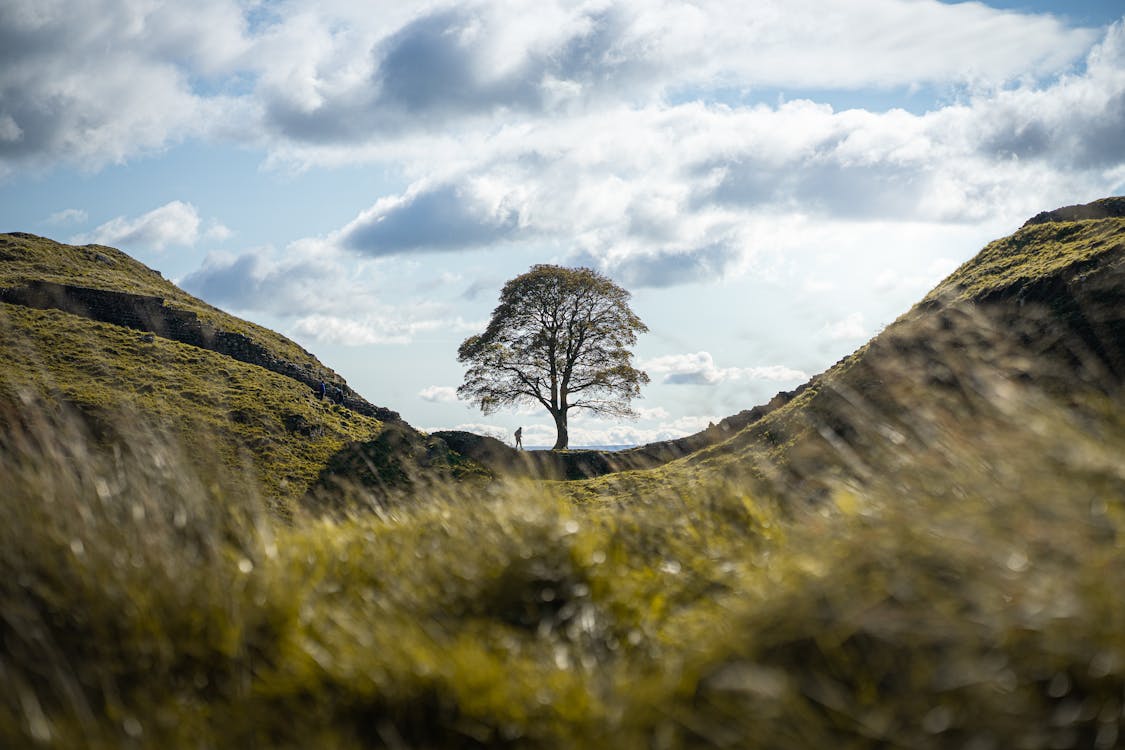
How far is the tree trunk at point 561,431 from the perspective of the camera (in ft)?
151

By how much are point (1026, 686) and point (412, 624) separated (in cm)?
304

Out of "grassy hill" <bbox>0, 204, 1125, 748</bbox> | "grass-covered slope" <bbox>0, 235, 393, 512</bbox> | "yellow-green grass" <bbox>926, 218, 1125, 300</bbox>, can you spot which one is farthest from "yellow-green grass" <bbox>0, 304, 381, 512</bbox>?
"yellow-green grass" <bbox>926, 218, 1125, 300</bbox>

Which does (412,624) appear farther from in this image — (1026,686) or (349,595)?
(1026,686)

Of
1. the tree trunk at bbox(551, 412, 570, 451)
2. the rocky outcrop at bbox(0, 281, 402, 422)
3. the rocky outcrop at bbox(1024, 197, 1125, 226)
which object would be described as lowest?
the tree trunk at bbox(551, 412, 570, 451)

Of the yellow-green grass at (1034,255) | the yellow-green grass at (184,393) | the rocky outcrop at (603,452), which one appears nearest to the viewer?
the yellow-green grass at (1034,255)

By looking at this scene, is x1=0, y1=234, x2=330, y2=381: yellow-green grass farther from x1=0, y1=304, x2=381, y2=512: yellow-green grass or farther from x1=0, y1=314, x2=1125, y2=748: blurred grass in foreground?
x1=0, y1=314, x2=1125, y2=748: blurred grass in foreground

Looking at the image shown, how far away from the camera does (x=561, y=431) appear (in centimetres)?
4612

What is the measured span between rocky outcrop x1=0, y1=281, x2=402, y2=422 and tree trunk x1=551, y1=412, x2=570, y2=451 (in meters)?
9.27

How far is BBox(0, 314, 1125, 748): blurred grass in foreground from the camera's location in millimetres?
3316

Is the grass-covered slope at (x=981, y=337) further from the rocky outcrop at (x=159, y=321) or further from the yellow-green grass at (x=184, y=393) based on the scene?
the rocky outcrop at (x=159, y=321)

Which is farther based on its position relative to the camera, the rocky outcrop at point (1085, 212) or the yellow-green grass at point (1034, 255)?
the rocky outcrop at point (1085, 212)

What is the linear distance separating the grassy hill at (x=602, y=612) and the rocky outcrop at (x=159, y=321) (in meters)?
39.7

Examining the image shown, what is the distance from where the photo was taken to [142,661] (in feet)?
13.5

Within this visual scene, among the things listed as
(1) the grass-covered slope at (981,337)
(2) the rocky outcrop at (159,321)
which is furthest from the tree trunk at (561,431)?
(1) the grass-covered slope at (981,337)
